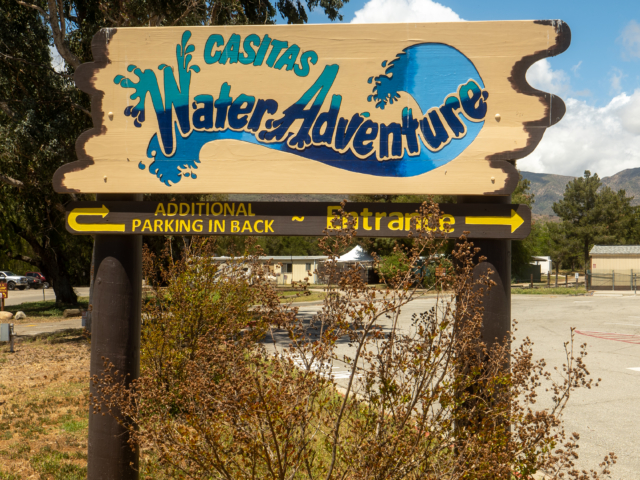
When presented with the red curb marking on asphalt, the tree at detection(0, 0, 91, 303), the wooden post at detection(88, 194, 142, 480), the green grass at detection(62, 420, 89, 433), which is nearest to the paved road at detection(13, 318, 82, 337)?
the tree at detection(0, 0, 91, 303)

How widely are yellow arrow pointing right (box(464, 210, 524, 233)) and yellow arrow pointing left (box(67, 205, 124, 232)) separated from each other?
2.62 meters

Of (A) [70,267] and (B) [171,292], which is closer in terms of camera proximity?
(B) [171,292]

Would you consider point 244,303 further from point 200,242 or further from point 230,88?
point 230,88

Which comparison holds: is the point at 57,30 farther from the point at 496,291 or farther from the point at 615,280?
the point at 615,280

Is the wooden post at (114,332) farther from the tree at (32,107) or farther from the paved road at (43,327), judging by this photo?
the paved road at (43,327)

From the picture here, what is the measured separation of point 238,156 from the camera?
3859mm

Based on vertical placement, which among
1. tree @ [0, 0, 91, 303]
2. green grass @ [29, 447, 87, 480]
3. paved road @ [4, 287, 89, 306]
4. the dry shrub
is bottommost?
paved road @ [4, 287, 89, 306]

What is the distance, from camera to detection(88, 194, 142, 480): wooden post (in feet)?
12.8

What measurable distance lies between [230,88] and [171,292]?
11.2ft

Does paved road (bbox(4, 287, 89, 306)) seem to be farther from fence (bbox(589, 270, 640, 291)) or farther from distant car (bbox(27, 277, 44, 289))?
fence (bbox(589, 270, 640, 291))

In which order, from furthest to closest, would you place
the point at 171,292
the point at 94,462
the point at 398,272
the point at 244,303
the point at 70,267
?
the point at 70,267
the point at 244,303
the point at 171,292
the point at 94,462
the point at 398,272

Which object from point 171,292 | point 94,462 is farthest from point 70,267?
point 94,462

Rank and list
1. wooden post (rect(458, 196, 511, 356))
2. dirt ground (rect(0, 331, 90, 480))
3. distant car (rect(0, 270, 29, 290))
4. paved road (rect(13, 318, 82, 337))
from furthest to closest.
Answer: distant car (rect(0, 270, 29, 290)), paved road (rect(13, 318, 82, 337)), dirt ground (rect(0, 331, 90, 480)), wooden post (rect(458, 196, 511, 356))

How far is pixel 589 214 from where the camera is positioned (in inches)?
2293
